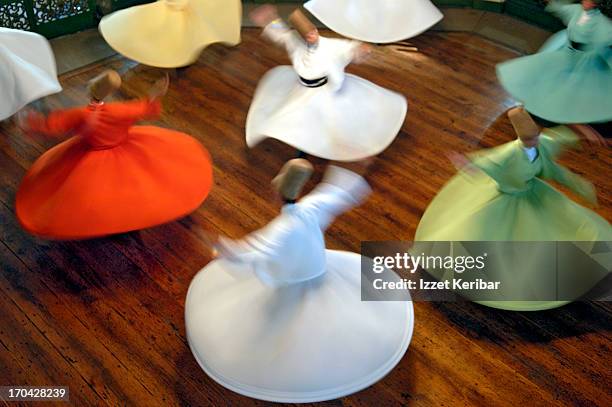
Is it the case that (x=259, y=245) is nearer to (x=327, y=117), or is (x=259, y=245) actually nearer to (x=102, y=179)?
(x=102, y=179)

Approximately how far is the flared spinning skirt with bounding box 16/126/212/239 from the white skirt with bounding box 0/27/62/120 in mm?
554

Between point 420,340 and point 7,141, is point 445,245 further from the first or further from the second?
point 7,141

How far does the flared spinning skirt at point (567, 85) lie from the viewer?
10.6 feet

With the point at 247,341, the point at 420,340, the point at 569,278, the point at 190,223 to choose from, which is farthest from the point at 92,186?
the point at 569,278

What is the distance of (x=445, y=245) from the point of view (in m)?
2.65

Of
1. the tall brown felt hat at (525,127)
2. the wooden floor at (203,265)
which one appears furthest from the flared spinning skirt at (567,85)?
the tall brown felt hat at (525,127)

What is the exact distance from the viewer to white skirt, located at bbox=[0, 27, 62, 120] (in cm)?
323

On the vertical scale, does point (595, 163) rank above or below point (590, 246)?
below

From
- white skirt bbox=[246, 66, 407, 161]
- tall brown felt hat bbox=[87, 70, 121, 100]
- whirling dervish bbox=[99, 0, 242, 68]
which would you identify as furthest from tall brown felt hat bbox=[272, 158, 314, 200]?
whirling dervish bbox=[99, 0, 242, 68]

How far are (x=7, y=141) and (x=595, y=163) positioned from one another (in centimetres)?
278

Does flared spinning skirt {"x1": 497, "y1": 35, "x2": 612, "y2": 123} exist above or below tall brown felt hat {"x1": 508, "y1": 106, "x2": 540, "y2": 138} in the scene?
below

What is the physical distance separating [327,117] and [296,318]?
115 centimetres

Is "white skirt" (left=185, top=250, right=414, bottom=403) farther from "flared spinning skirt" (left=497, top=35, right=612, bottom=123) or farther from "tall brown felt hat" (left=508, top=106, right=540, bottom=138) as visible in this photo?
"flared spinning skirt" (left=497, top=35, right=612, bottom=123)

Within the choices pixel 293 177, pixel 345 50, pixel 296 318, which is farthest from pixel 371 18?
pixel 296 318
